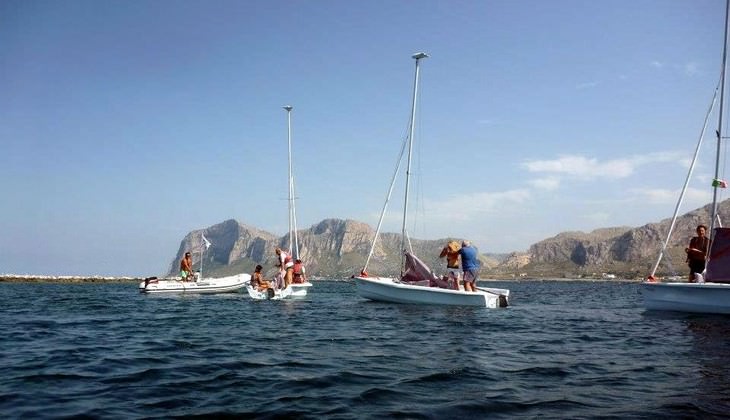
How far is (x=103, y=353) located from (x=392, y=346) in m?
7.01

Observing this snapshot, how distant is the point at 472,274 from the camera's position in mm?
27875

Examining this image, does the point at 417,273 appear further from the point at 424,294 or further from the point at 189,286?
the point at 189,286

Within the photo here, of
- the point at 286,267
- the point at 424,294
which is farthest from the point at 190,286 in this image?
the point at 424,294

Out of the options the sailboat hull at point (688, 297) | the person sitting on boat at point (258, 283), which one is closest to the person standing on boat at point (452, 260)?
the sailboat hull at point (688, 297)

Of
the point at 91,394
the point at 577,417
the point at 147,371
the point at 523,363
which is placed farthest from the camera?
the point at 523,363

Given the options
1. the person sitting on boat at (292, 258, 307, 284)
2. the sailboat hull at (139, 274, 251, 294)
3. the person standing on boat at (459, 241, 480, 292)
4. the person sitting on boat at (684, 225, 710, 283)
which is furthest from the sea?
the sailboat hull at (139, 274, 251, 294)

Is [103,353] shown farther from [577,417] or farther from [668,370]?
[668,370]

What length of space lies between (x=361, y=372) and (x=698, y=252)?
22.2 metres

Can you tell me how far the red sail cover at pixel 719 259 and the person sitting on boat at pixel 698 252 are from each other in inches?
20.6

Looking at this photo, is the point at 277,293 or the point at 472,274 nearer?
the point at 472,274

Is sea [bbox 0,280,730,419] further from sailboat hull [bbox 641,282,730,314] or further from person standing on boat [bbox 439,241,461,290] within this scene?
person standing on boat [bbox 439,241,461,290]

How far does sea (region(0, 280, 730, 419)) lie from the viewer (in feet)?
23.9

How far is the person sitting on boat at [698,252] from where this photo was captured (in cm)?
2491

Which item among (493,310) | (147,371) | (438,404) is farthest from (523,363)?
(493,310)
